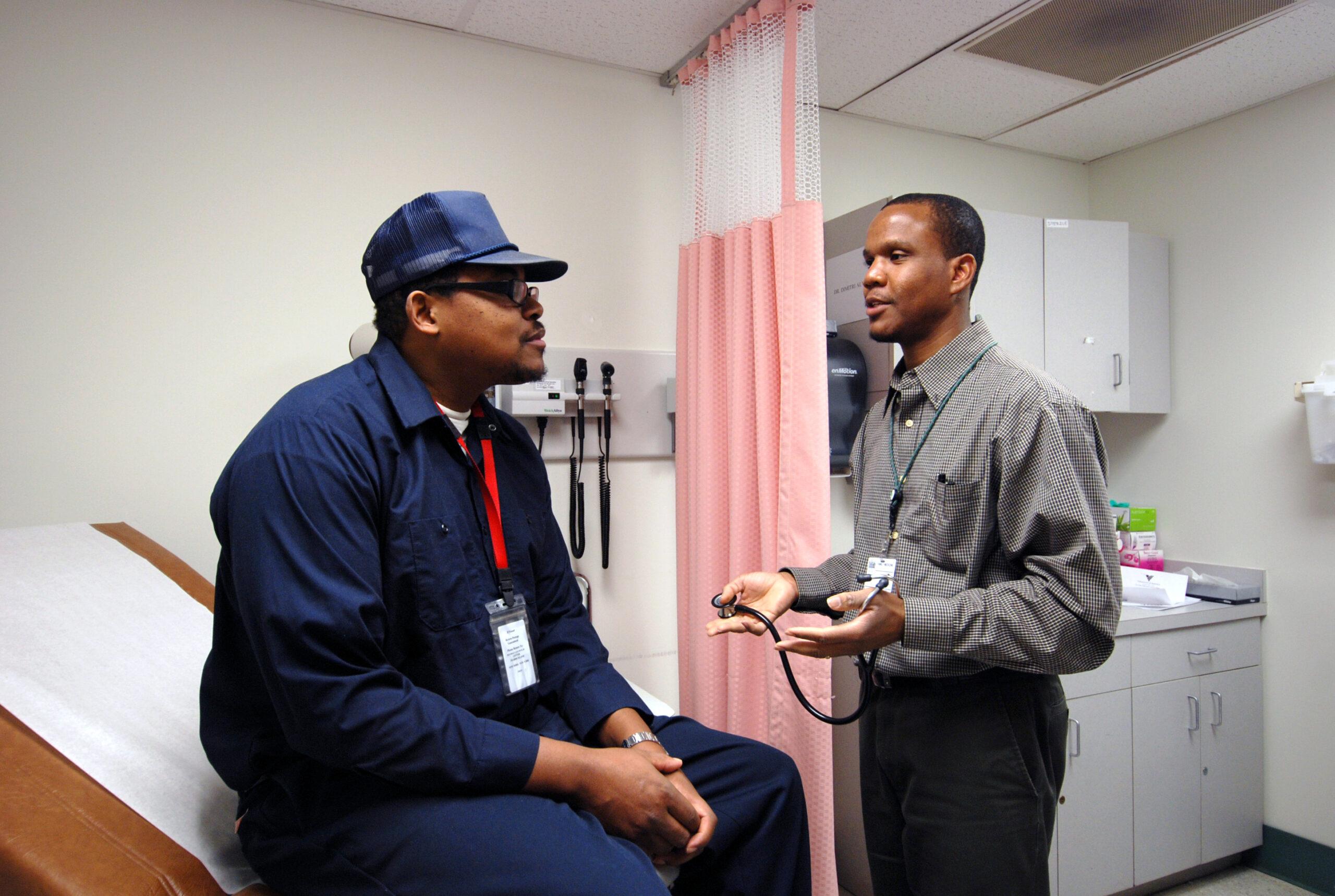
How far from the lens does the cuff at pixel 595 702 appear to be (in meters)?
1.46

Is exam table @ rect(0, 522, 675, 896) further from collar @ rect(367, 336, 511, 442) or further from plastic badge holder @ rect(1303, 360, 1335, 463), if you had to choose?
plastic badge holder @ rect(1303, 360, 1335, 463)

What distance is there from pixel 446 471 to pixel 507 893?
0.64 m

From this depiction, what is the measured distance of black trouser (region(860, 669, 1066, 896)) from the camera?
50.8 inches

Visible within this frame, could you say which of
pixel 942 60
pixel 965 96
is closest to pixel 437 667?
pixel 942 60

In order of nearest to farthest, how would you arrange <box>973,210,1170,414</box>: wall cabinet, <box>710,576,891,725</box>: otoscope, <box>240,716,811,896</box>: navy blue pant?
<box>240,716,811,896</box>: navy blue pant, <box>710,576,891,725</box>: otoscope, <box>973,210,1170,414</box>: wall cabinet

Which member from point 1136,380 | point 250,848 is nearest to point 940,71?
point 1136,380

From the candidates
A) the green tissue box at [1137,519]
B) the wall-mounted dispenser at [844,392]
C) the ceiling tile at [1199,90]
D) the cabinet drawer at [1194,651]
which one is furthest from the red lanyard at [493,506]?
the green tissue box at [1137,519]

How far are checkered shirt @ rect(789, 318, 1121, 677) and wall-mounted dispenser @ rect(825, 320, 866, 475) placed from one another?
3.54 feet

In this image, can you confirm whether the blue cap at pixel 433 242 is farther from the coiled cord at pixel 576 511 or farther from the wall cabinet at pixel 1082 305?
the wall cabinet at pixel 1082 305

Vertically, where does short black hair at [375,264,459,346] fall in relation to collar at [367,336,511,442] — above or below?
above

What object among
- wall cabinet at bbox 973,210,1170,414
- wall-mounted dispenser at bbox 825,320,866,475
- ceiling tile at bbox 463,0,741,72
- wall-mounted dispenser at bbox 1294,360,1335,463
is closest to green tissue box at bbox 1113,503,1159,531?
wall cabinet at bbox 973,210,1170,414

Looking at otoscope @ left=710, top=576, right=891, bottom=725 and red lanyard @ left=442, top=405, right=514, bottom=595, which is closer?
otoscope @ left=710, top=576, right=891, bottom=725

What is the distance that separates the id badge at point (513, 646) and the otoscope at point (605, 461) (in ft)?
3.53

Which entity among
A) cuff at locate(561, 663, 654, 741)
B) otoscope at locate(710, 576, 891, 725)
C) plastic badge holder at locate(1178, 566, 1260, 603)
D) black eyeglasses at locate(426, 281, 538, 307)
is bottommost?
plastic badge holder at locate(1178, 566, 1260, 603)
